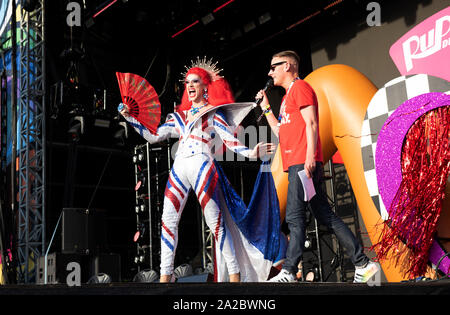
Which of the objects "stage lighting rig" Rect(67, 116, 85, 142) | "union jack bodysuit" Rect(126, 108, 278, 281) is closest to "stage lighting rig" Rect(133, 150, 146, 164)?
"stage lighting rig" Rect(67, 116, 85, 142)

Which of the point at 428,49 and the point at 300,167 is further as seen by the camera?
the point at 428,49

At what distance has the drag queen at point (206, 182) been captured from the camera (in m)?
3.69

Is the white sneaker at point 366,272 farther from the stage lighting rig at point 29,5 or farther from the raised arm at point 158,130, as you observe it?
the stage lighting rig at point 29,5

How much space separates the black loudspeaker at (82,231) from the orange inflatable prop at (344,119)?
343 centimetres

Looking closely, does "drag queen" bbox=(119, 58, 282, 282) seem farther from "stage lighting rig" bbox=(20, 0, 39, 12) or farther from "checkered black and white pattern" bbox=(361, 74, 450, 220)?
"stage lighting rig" bbox=(20, 0, 39, 12)

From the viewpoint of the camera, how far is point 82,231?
7.00 meters

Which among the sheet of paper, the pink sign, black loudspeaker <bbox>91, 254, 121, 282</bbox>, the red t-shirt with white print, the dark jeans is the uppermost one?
the pink sign

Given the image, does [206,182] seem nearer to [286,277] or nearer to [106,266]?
[286,277]

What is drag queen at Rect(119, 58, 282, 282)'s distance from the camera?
3.69 metres

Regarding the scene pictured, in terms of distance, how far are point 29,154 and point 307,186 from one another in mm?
5362

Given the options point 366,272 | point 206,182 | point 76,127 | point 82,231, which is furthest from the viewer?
point 76,127

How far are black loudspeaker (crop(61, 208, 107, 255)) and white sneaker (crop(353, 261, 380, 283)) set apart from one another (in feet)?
15.7

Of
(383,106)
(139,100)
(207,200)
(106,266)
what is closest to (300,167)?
(207,200)
